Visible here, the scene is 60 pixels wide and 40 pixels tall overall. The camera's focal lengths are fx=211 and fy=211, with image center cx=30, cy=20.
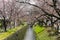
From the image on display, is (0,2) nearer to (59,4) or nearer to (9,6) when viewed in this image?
(9,6)

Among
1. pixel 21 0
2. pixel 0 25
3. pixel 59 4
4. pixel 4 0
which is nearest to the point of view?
pixel 21 0

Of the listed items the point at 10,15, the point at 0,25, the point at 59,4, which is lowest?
the point at 0,25

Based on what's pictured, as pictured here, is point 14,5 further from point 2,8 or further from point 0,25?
point 0,25

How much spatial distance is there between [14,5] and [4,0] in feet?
5.08

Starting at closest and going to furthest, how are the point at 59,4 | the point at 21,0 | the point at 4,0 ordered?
the point at 21,0 → the point at 59,4 → the point at 4,0

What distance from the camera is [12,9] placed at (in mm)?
27562

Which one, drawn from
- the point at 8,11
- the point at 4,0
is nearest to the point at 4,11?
the point at 8,11

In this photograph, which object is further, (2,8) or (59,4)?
(2,8)

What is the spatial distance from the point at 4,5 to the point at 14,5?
59.1 inches

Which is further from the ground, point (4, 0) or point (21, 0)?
point (21, 0)

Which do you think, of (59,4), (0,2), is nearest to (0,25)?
(0,2)

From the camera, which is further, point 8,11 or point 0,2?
point 0,2

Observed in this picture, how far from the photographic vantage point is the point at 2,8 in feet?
89.4

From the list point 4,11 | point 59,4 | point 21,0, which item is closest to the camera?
point 21,0
